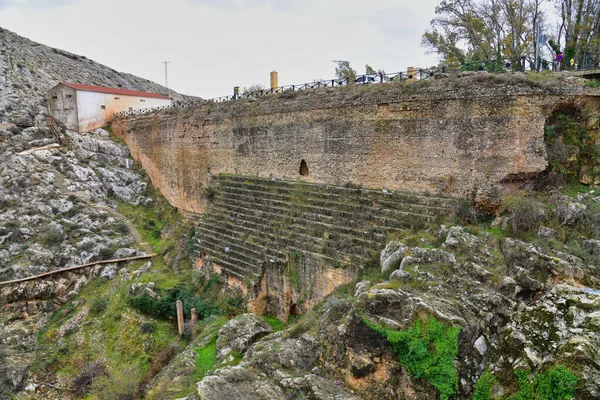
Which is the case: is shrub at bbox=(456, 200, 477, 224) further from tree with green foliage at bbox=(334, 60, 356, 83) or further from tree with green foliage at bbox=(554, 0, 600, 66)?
tree with green foliage at bbox=(334, 60, 356, 83)

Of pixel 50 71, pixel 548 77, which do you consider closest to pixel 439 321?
pixel 548 77

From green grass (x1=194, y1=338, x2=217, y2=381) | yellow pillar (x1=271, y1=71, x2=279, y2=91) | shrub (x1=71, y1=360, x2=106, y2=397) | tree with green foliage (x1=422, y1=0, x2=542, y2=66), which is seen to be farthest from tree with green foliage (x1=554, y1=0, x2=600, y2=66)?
shrub (x1=71, y1=360, x2=106, y2=397)

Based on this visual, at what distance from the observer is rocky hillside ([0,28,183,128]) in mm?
28562

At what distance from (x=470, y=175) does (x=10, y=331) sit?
18.3 meters

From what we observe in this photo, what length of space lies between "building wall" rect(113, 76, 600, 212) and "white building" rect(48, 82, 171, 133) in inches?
535

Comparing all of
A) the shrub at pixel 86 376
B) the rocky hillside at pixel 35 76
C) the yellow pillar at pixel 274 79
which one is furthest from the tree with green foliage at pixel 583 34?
the rocky hillside at pixel 35 76

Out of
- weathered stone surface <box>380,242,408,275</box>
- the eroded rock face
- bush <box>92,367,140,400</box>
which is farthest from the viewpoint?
bush <box>92,367,140,400</box>

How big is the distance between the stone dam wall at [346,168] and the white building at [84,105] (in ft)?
48.2

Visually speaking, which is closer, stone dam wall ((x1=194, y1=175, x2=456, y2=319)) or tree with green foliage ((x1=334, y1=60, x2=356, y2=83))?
stone dam wall ((x1=194, y1=175, x2=456, y2=319))

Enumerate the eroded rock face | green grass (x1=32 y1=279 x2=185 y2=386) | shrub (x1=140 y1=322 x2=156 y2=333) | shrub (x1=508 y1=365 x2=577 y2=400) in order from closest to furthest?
1. shrub (x1=508 y1=365 x2=577 y2=400)
2. the eroded rock face
3. green grass (x1=32 y1=279 x2=185 y2=386)
4. shrub (x1=140 y1=322 x2=156 y2=333)

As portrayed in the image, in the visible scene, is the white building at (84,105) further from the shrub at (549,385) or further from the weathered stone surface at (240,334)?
the shrub at (549,385)

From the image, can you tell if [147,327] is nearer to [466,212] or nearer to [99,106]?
[466,212]

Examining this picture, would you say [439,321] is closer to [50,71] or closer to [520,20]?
[520,20]

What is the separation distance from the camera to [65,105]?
93.1 ft
